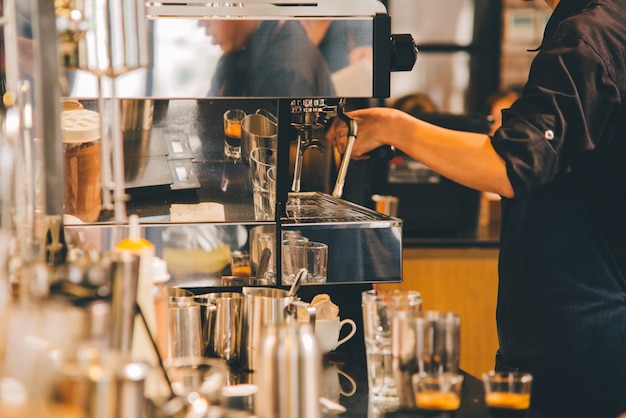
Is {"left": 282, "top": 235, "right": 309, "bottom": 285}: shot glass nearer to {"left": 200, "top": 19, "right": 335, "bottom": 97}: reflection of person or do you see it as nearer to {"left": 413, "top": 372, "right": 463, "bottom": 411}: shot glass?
{"left": 200, "top": 19, "right": 335, "bottom": 97}: reflection of person

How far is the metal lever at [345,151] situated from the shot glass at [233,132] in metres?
0.20

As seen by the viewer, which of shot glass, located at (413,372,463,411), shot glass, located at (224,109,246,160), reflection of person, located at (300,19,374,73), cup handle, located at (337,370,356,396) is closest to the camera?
shot glass, located at (413,372,463,411)

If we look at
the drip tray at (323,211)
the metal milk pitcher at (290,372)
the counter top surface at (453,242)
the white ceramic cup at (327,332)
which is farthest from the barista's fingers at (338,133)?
the counter top surface at (453,242)

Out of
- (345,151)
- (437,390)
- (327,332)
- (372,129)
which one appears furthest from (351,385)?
(372,129)

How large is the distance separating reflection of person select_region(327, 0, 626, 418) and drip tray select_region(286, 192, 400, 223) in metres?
0.14

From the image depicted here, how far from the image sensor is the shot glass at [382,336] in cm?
138

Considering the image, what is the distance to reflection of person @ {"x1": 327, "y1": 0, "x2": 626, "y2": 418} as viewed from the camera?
65.3 inches

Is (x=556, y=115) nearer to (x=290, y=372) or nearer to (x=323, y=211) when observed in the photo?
(x=323, y=211)

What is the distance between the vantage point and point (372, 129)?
1.86 metres

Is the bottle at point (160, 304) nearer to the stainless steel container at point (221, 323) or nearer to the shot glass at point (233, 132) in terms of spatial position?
the stainless steel container at point (221, 323)

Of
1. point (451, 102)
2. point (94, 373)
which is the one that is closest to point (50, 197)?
point (94, 373)

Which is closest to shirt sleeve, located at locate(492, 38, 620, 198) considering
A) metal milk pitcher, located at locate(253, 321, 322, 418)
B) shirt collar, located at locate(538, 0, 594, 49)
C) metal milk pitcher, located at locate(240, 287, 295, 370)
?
shirt collar, located at locate(538, 0, 594, 49)

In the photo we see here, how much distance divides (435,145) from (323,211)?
30cm

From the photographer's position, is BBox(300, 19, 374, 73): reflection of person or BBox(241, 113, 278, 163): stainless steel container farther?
BBox(241, 113, 278, 163): stainless steel container
